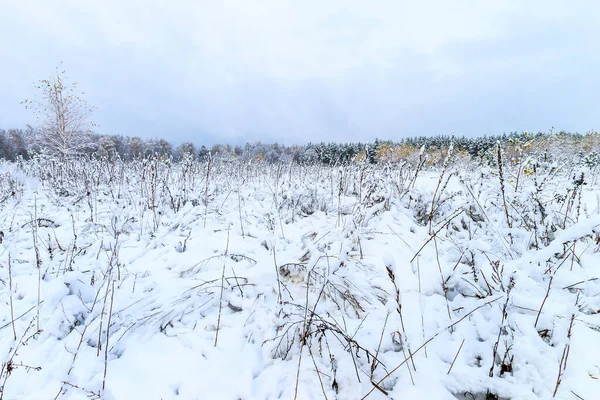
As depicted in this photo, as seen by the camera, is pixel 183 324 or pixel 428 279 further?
pixel 428 279

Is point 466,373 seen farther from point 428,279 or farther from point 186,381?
point 186,381

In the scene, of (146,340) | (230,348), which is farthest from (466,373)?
(146,340)

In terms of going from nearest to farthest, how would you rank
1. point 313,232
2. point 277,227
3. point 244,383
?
point 244,383 < point 313,232 < point 277,227

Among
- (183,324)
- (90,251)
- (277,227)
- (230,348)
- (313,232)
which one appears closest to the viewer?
(230,348)

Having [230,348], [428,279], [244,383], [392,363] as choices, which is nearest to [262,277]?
[230,348]

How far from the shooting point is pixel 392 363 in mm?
1346

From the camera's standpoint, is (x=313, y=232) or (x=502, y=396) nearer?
(x=502, y=396)

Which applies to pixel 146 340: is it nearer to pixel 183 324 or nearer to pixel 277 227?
pixel 183 324

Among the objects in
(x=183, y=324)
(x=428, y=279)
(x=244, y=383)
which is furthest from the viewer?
(x=428, y=279)

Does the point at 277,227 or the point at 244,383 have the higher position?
the point at 277,227

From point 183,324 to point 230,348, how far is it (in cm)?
39

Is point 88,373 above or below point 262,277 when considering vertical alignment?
below

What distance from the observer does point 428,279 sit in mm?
1870

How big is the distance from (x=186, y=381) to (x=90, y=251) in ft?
6.67
